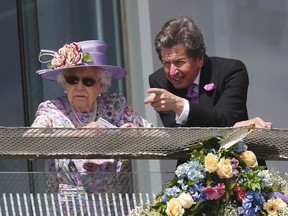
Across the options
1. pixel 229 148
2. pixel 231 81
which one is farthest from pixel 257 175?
pixel 231 81

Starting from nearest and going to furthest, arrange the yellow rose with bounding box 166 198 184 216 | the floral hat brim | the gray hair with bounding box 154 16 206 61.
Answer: the yellow rose with bounding box 166 198 184 216
the floral hat brim
the gray hair with bounding box 154 16 206 61

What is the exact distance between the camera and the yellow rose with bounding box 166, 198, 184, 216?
6.59 meters

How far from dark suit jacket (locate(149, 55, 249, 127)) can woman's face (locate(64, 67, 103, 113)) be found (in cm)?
45

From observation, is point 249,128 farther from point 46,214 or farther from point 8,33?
point 8,33

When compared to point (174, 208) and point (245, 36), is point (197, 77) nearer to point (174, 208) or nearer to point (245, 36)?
point (174, 208)

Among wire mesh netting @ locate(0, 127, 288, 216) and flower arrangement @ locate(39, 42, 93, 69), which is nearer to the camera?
wire mesh netting @ locate(0, 127, 288, 216)

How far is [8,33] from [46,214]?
4364mm

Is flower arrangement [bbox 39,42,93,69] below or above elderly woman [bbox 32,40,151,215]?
above

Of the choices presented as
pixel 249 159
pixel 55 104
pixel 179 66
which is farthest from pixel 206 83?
pixel 249 159

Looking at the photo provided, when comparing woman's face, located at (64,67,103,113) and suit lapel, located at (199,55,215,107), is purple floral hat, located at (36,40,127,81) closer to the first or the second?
woman's face, located at (64,67,103,113)

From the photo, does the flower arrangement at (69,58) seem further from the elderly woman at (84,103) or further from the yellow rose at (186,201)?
the yellow rose at (186,201)

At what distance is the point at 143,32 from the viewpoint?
10898 millimetres

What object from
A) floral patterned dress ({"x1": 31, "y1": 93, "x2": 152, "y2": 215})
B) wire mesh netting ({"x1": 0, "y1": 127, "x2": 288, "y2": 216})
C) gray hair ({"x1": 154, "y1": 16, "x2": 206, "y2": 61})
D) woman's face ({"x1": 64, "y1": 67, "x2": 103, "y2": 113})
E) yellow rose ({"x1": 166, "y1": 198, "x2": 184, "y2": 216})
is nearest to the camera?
yellow rose ({"x1": 166, "y1": 198, "x2": 184, "y2": 216})

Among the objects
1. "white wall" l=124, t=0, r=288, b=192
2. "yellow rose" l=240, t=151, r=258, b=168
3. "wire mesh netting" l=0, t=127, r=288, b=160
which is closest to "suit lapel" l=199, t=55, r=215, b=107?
"wire mesh netting" l=0, t=127, r=288, b=160
